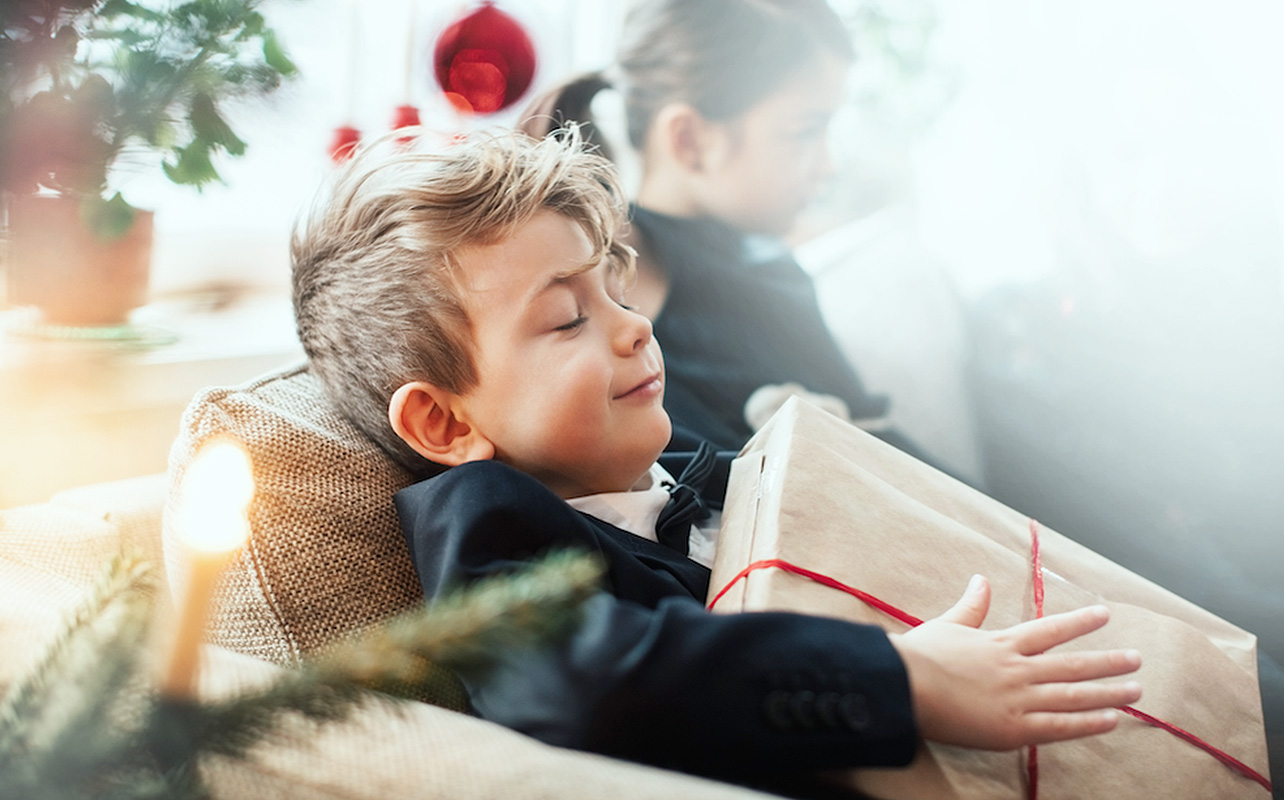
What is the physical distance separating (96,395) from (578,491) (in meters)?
0.71

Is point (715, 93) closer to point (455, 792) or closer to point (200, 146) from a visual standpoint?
point (200, 146)

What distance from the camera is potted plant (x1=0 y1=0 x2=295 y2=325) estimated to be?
66cm

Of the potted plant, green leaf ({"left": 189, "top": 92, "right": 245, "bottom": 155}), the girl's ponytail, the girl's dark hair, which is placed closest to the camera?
the potted plant

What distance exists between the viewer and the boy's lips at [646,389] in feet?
2.74

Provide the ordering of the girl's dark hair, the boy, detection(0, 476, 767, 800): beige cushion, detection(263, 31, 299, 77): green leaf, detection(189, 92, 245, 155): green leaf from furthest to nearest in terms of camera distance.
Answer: the girl's dark hair < detection(263, 31, 299, 77): green leaf < detection(189, 92, 245, 155): green leaf < the boy < detection(0, 476, 767, 800): beige cushion

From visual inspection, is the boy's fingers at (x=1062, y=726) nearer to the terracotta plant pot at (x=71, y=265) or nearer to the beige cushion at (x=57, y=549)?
the beige cushion at (x=57, y=549)

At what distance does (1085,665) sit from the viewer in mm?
588

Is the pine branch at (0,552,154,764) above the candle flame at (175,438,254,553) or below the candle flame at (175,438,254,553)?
below

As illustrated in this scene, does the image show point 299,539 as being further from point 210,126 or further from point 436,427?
point 210,126

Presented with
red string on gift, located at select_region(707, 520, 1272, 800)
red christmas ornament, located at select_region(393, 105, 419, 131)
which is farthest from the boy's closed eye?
red christmas ornament, located at select_region(393, 105, 419, 131)

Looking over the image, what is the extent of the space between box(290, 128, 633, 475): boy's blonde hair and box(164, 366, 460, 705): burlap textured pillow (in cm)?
9

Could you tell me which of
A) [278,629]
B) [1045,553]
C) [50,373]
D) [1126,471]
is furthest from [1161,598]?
[50,373]

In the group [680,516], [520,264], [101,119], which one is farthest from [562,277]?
[101,119]

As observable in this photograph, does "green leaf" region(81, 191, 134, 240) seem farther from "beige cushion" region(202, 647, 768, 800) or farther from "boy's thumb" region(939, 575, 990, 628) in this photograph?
"boy's thumb" region(939, 575, 990, 628)
